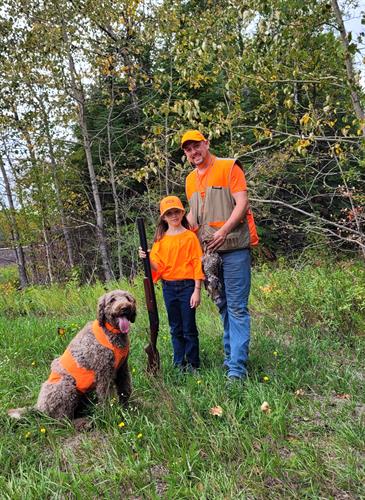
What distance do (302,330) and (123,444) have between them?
2.86m

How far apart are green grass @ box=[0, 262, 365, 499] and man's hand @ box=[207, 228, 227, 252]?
1139 mm

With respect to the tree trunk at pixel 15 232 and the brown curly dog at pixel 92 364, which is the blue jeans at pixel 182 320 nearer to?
the brown curly dog at pixel 92 364

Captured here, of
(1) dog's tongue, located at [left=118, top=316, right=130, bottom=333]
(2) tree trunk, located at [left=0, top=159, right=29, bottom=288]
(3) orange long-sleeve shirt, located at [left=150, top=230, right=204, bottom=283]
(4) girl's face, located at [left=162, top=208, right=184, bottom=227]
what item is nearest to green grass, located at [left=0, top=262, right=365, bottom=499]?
(1) dog's tongue, located at [left=118, top=316, right=130, bottom=333]

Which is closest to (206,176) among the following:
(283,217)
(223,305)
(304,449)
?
(223,305)

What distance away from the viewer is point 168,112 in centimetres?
532

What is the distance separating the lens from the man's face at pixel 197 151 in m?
3.97

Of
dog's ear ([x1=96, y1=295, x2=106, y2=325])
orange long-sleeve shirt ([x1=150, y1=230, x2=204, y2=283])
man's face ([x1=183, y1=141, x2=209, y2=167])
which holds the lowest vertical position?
dog's ear ([x1=96, y1=295, x2=106, y2=325])

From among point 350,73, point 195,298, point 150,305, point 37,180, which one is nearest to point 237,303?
point 195,298

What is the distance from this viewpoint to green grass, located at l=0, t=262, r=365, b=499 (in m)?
2.56

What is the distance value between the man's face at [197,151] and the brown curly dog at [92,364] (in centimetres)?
137

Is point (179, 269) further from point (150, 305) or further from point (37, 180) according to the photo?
point (37, 180)

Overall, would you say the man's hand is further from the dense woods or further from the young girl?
the dense woods

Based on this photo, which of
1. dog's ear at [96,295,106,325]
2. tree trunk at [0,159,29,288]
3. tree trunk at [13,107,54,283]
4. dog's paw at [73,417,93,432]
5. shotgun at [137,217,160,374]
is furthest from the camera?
tree trunk at [0,159,29,288]

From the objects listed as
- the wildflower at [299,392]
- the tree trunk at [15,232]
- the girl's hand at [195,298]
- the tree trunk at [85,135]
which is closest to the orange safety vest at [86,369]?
the girl's hand at [195,298]
